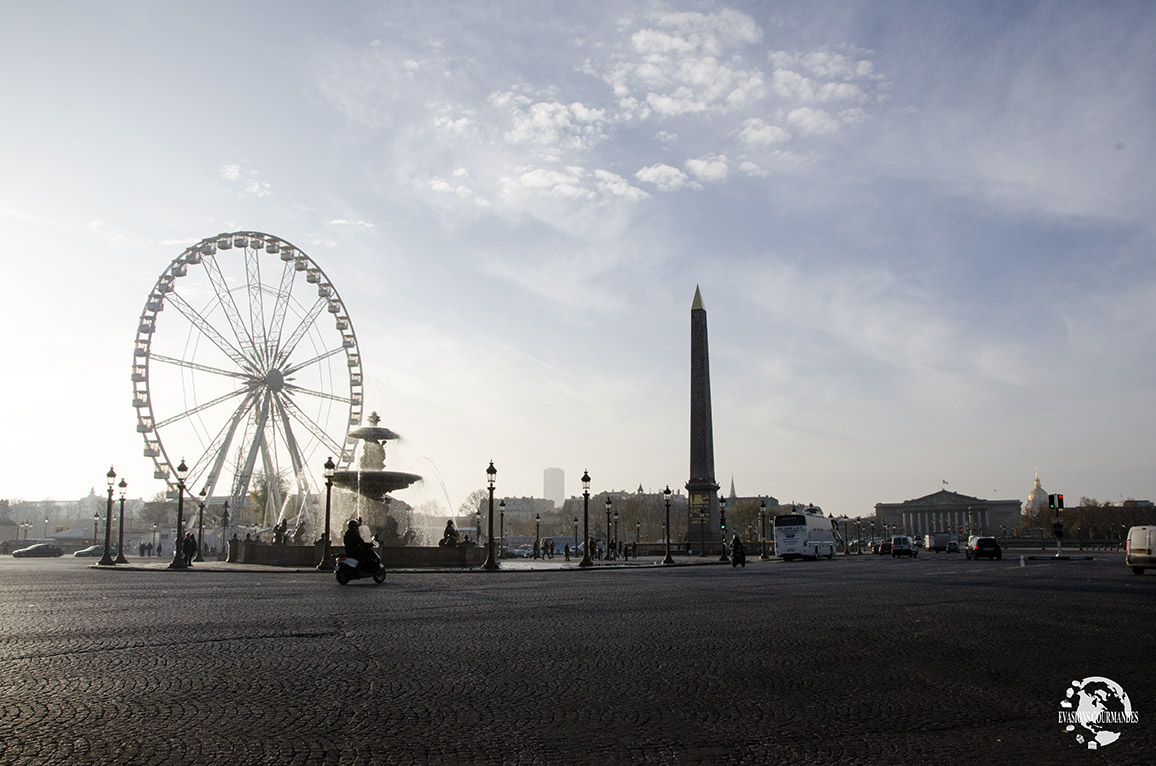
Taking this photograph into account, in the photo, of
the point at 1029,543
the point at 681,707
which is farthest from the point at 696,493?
the point at 1029,543

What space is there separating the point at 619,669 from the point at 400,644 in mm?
2455

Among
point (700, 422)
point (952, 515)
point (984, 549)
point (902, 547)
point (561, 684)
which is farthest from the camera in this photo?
point (952, 515)

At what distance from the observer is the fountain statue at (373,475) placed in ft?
117

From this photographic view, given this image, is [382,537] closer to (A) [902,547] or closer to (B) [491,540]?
(B) [491,540]

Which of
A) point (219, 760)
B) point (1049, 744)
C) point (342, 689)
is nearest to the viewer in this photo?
point (219, 760)

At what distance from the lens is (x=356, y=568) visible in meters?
19.5

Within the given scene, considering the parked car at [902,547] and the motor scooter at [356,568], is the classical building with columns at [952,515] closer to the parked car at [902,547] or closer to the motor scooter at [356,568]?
the parked car at [902,547]

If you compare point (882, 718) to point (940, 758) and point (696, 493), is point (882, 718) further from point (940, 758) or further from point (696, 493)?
point (696, 493)

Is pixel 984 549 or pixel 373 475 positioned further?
pixel 984 549

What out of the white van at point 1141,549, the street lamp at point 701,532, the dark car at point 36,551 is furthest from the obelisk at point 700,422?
the dark car at point 36,551

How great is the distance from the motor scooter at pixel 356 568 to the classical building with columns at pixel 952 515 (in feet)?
508

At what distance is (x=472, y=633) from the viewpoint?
955 centimetres

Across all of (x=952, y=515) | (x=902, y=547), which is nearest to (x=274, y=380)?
(x=902, y=547)

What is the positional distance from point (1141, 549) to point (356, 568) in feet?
73.4
